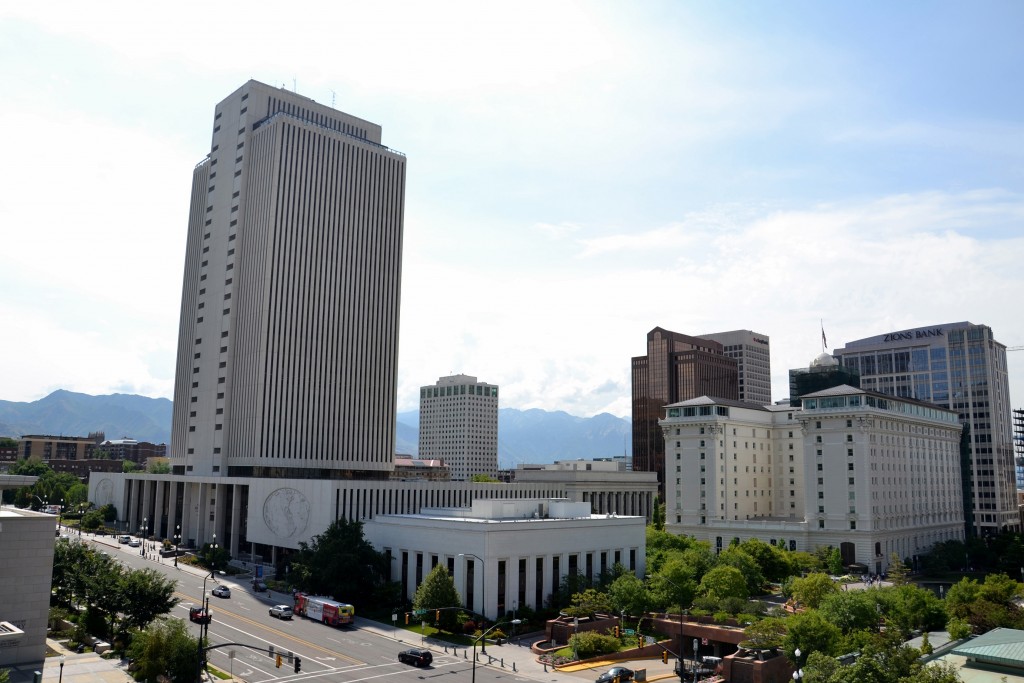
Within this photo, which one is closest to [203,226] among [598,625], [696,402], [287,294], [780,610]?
[287,294]

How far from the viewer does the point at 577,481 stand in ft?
579

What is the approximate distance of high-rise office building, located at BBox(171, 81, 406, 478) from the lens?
15388 cm

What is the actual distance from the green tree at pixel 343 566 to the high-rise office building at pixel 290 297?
48108mm

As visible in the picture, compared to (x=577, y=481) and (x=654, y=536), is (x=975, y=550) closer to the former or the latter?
(x=654, y=536)

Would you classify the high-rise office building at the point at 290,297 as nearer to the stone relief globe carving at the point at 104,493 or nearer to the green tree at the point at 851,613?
the stone relief globe carving at the point at 104,493

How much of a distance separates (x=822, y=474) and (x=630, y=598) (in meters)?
70.3

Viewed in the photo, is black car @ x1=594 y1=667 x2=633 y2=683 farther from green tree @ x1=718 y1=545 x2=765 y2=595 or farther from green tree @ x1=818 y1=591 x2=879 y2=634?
green tree @ x1=718 y1=545 x2=765 y2=595

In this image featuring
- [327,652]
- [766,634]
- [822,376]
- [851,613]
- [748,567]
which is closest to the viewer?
[327,652]

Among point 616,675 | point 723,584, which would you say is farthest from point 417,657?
point 723,584

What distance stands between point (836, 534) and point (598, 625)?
7273 centimetres

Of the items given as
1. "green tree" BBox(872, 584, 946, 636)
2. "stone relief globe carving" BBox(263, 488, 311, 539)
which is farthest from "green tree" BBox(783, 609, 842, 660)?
"stone relief globe carving" BBox(263, 488, 311, 539)

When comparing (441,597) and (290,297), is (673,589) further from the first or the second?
(290,297)

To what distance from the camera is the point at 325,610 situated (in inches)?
3578

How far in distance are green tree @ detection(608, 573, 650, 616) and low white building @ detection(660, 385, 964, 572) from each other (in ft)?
206
